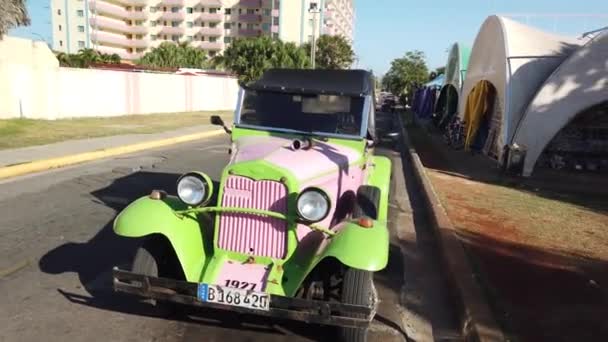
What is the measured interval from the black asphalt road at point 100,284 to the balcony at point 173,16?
3499 inches

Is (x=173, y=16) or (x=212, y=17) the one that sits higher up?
(x=173, y=16)

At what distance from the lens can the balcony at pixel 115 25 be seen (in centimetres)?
8538

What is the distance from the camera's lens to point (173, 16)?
91188 mm

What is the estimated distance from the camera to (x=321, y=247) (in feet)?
12.5

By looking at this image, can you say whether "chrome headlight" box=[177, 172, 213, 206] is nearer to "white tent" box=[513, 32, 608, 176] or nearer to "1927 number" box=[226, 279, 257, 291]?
"1927 number" box=[226, 279, 257, 291]

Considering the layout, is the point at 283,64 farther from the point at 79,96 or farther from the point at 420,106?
the point at 79,96

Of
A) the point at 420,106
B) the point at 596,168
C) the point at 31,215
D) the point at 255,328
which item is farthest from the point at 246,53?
the point at 255,328

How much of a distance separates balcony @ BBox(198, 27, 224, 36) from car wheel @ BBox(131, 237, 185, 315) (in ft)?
298

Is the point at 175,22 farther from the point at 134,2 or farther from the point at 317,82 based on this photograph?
the point at 317,82

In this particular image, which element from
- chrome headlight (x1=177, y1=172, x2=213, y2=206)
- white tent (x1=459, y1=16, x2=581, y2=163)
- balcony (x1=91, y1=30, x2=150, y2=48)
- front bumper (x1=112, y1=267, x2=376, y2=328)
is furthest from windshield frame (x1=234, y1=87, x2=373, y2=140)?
balcony (x1=91, y1=30, x2=150, y2=48)

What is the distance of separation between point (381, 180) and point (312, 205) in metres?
2.28

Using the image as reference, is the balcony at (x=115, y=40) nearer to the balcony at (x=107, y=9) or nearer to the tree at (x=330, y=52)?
the balcony at (x=107, y=9)

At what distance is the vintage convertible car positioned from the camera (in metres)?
3.43

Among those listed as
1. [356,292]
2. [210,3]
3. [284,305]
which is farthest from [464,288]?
[210,3]
